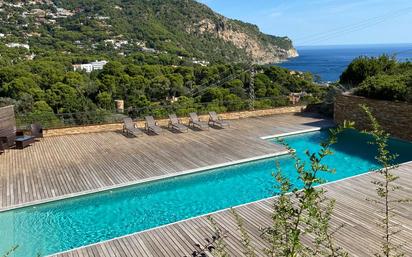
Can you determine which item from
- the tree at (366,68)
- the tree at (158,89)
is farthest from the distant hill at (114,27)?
the tree at (366,68)

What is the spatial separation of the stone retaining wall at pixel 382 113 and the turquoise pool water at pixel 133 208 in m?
3.11

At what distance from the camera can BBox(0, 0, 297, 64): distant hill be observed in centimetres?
5404

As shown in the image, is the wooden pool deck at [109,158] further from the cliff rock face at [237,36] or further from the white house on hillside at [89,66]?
the cliff rock face at [237,36]

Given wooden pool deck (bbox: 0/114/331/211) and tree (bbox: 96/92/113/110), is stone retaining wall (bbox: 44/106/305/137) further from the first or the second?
tree (bbox: 96/92/113/110)

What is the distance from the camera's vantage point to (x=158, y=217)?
656 cm

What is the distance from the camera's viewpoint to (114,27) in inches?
2441

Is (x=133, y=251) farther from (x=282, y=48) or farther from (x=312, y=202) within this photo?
(x=282, y=48)

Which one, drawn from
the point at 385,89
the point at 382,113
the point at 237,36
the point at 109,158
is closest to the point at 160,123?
the point at 109,158

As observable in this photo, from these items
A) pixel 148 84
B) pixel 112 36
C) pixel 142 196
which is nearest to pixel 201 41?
pixel 112 36

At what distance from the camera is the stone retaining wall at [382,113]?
11500mm

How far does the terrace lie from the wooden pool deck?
2cm

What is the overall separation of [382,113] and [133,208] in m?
9.52

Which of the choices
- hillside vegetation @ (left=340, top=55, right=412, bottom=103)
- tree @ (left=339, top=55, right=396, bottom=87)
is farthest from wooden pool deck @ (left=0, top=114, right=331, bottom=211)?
tree @ (left=339, top=55, right=396, bottom=87)

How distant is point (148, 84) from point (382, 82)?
25769 millimetres
